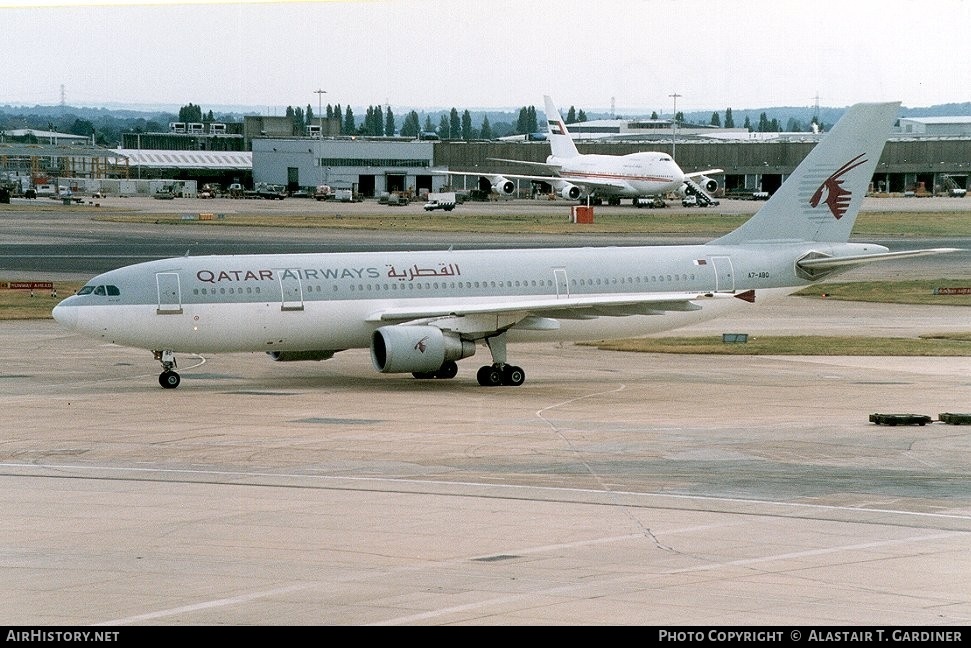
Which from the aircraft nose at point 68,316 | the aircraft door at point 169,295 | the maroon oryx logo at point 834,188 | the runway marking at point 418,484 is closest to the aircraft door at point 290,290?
the aircraft door at point 169,295

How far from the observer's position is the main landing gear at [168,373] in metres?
42.7

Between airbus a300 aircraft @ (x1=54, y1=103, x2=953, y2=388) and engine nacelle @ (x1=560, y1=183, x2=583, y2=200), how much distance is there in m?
107

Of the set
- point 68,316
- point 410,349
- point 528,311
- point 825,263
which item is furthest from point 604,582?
point 825,263

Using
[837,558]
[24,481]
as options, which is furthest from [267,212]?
[837,558]

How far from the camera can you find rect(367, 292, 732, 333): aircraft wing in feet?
142

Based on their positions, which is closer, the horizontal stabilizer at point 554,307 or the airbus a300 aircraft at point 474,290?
the airbus a300 aircraft at point 474,290

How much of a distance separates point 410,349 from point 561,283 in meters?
6.79

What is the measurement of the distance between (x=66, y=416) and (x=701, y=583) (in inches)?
895

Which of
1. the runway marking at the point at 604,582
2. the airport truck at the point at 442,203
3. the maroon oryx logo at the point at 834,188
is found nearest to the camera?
the runway marking at the point at 604,582

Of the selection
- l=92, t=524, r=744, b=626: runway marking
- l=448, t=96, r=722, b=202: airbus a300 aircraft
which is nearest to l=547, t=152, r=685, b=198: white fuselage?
l=448, t=96, r=722, b=202: airbus a300 aircraft

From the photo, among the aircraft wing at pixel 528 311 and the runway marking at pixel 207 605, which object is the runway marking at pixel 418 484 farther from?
the aircraft wing at pixel 528 311

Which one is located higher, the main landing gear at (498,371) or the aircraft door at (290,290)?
the aircraft door at (290,290)

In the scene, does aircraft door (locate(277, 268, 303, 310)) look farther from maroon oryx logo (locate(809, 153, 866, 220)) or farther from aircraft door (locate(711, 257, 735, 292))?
maroon oryx logo (locate(809, 153, 866, 220))

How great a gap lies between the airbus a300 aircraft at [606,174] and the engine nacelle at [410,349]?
109 meters
